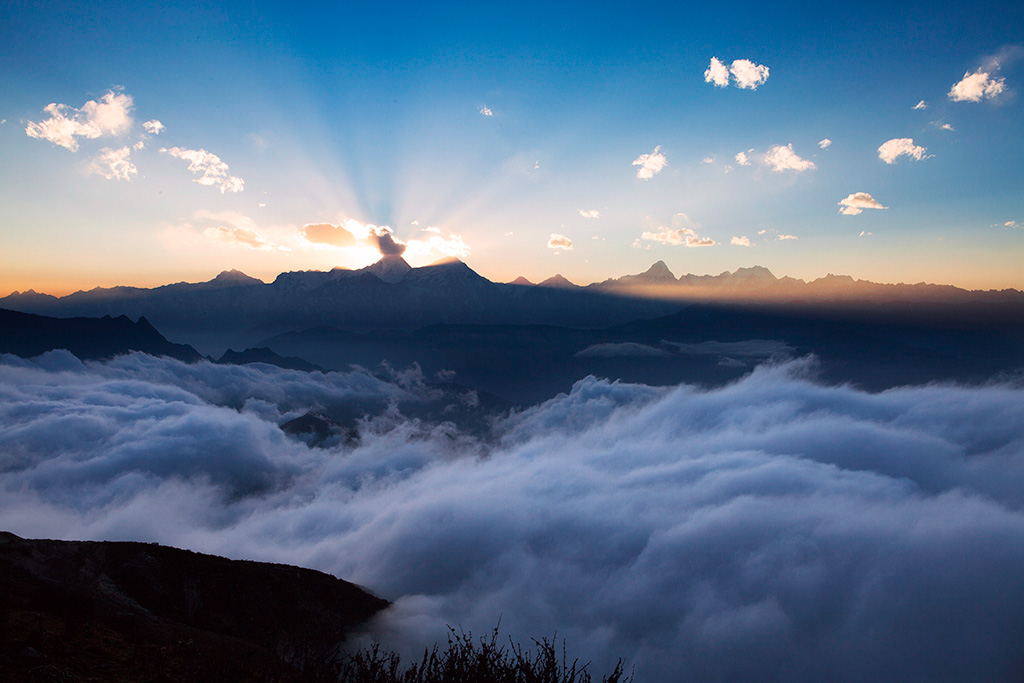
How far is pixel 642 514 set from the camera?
18688 cm

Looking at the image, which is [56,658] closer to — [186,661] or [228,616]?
[186,661]

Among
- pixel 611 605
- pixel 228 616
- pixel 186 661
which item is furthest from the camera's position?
pixel 611 605

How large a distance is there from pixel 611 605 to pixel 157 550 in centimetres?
A: 13043

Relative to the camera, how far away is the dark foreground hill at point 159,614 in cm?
2194

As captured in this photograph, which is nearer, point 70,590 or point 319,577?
point 70,590

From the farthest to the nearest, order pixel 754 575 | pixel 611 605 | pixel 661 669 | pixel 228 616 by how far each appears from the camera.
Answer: pixel 611 605, pixel 754 575, pixel 661 669, pixel 228 616

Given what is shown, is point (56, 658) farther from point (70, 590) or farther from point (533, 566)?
point (533, 566)

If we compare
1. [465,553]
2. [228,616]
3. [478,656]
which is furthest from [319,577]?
[465,553]

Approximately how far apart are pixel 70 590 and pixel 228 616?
114ft

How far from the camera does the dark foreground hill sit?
21938mm

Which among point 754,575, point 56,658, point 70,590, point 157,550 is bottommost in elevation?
point 754,575

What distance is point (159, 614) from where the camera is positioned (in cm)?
5497

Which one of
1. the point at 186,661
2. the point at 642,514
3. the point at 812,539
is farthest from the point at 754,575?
the point at 186,661

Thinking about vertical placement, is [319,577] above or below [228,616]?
below
